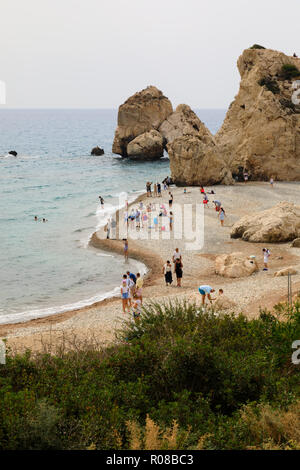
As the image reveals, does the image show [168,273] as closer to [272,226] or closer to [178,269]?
[178,269]

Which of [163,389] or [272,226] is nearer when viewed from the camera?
[163,389]

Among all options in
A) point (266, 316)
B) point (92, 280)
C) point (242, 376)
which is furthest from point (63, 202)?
point (242, 376)

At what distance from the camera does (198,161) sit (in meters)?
44.9

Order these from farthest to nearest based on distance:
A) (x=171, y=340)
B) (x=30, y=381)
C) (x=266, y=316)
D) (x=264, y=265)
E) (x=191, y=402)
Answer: (x=264, y=265), (x=266, y=316), (x=171, y=340), (x=30, y=381), (x=191, y=402)

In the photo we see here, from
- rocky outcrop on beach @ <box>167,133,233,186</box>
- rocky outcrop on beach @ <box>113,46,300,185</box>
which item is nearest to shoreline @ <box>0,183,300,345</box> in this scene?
rocky outcrop on beach @ <box>167,133,233,186</box>

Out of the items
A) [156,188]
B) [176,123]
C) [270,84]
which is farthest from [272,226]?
[176,123]

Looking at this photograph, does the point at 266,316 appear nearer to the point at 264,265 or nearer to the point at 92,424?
the point at 92,424

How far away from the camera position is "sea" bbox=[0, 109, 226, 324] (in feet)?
78.1

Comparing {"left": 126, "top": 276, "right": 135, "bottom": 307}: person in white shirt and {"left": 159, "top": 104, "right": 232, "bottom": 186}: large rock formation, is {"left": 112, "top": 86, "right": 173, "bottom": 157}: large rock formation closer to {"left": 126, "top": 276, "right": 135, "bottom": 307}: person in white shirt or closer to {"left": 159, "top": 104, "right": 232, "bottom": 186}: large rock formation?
{"left": 159, "top": 104, "right": 232, "bottom": 186}: large rock formation

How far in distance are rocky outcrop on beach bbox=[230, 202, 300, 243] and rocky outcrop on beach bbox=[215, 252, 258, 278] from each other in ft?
13.3

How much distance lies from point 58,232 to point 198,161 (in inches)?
592

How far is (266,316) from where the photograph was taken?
1280 centimetres

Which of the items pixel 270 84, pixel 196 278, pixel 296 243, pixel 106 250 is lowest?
pixel 196 278
